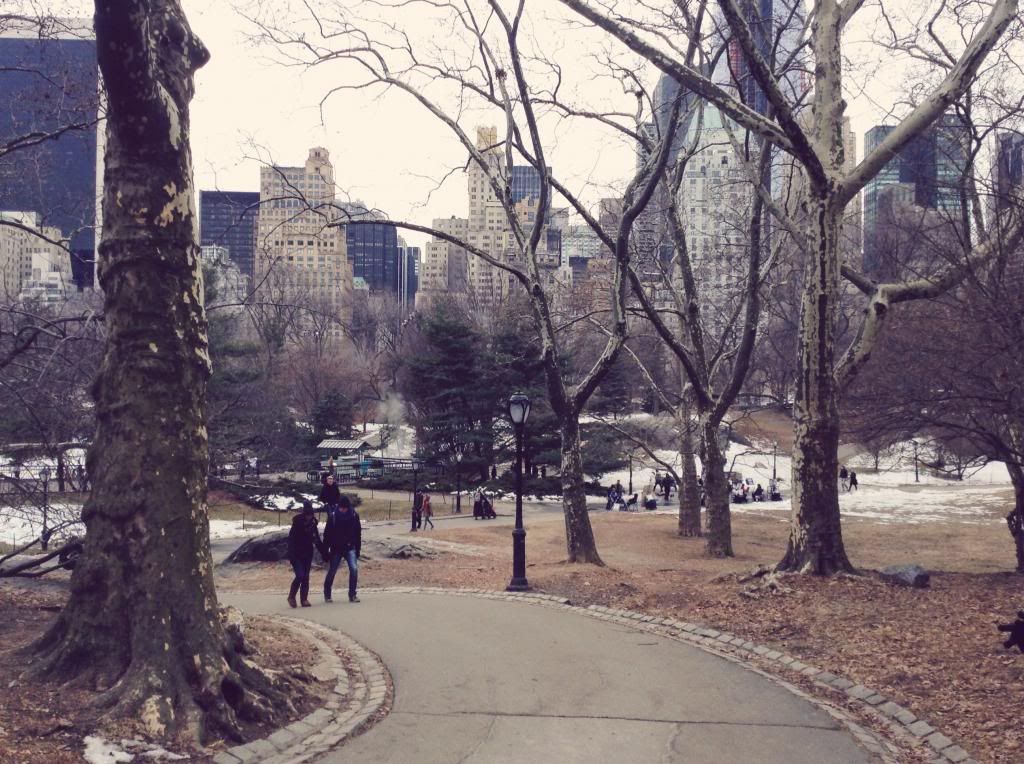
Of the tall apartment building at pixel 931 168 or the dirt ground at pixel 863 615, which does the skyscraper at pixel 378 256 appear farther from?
the dirt ground at pixel 863 615

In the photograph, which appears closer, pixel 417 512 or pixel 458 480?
pixel 417 512

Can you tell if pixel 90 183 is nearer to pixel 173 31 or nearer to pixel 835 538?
pixel 173 31

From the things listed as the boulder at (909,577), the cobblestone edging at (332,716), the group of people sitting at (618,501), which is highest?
the boulder at (909,577)

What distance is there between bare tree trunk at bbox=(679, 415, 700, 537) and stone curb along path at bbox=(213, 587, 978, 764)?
→ 16695 millimetres

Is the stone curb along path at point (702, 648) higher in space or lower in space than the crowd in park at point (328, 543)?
lower

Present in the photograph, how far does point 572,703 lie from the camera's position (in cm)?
660

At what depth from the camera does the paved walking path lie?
559 cm

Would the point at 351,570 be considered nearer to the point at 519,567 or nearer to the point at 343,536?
the point at 343,536

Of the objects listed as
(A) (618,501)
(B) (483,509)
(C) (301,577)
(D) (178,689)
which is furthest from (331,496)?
(A) (618,501)

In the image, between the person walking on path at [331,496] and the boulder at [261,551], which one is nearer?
the person walking on path at [331,496]

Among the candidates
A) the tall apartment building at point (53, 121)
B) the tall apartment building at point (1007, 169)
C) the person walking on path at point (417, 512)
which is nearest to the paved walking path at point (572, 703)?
the tall apartment building at point (53, 121)

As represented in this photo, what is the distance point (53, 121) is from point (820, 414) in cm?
1008

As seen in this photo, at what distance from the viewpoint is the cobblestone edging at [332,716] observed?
5.30 metres

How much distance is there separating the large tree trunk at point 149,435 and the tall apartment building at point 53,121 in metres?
3.76
